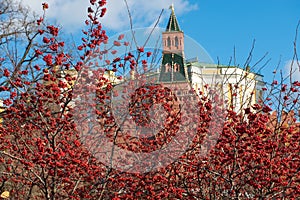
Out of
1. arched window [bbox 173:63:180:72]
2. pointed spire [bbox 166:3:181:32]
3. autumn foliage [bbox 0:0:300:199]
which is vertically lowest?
autumn foliage [bbox 0:0:300:199]

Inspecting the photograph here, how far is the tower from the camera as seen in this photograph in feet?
15.1

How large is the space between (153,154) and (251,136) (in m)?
1.04

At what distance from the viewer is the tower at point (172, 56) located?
4.61 m

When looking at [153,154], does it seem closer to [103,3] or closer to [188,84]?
[188,84]

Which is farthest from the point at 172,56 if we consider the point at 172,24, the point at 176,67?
the point at 172,24

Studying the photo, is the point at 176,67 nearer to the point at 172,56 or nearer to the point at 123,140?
the point at 172,56

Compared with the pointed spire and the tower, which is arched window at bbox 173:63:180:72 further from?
the pointed spire

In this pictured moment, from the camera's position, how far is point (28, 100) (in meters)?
4.25

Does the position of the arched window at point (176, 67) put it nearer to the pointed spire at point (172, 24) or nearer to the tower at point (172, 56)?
the tower at point (172, 56)

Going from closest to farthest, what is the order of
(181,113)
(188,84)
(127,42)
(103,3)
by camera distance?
(103,3)
(127,42)
(181,113)
(188,84)

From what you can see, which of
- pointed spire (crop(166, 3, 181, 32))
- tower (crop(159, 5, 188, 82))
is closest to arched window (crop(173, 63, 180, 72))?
tower (crop(159, 5, 188, 82))

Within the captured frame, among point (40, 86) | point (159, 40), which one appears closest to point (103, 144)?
point (40, 86)

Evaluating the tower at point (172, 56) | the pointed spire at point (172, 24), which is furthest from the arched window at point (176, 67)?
the pointed spire at point (172, 24)

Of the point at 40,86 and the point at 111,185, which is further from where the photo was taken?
the point at 111,185
